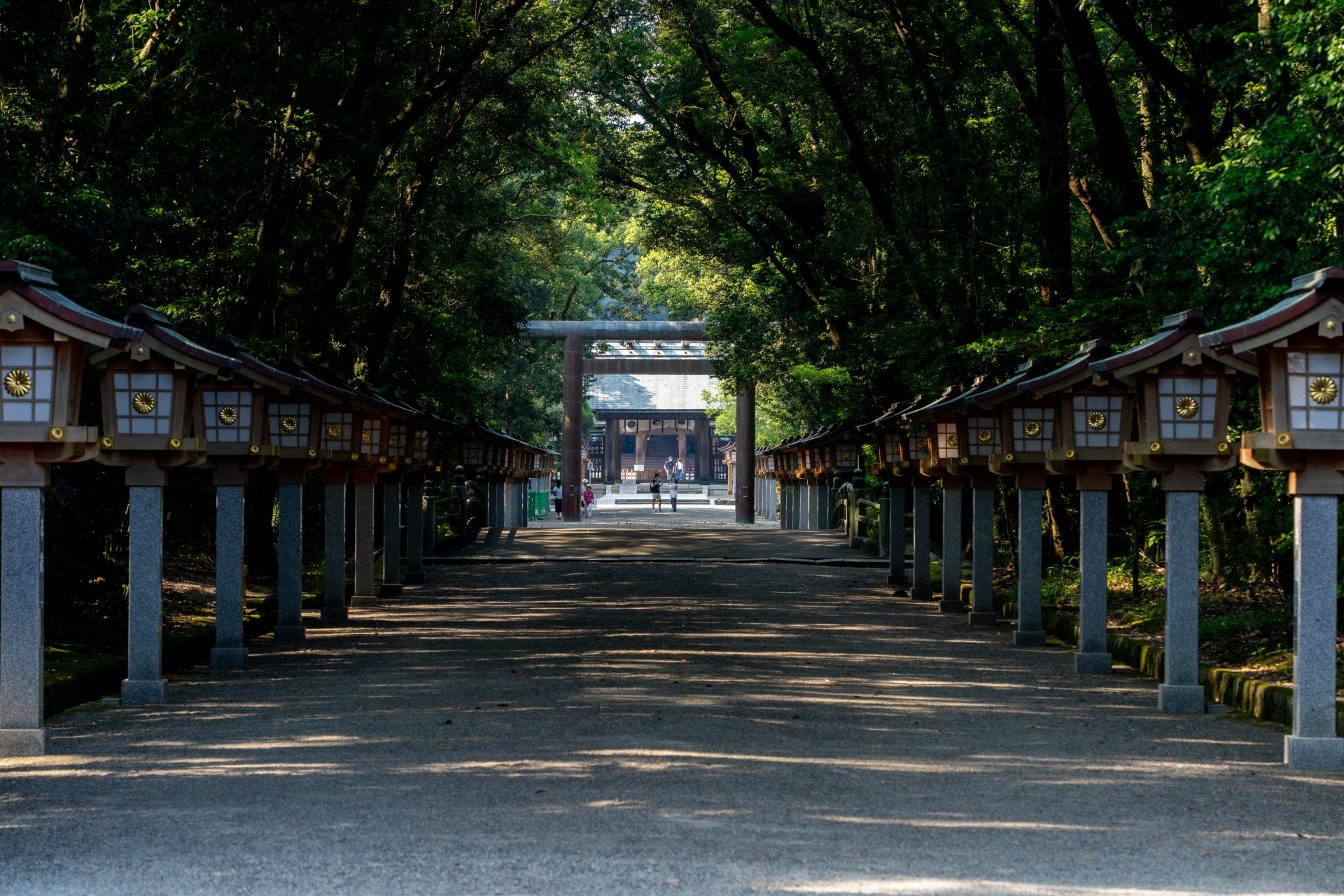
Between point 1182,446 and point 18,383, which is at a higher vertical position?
point 18,383

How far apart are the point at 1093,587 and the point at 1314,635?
11.2ft

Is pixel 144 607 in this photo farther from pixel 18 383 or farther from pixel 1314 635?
pixel 1314 635

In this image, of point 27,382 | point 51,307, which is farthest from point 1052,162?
point 27,382

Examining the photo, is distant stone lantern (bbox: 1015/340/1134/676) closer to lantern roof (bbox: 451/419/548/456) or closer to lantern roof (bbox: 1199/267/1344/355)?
lantern roof (bbox: 1199/267/1344/355)

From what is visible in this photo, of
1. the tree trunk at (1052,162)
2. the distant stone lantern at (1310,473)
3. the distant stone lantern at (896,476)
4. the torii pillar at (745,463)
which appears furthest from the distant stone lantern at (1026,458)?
the torii pillar at (745,463)

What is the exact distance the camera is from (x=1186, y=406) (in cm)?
895

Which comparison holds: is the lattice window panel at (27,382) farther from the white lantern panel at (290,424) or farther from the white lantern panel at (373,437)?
the white lantern panel at (373,437)

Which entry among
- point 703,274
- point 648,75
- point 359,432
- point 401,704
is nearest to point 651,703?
point 401,704

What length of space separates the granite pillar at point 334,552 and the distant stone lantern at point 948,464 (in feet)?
20.6

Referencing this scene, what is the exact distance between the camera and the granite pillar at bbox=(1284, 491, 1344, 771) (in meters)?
7.07

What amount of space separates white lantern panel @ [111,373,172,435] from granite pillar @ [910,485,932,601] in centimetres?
1014

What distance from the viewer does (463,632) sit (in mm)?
12969

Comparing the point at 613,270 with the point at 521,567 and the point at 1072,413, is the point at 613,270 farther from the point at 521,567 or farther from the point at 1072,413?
the point at 1072,413

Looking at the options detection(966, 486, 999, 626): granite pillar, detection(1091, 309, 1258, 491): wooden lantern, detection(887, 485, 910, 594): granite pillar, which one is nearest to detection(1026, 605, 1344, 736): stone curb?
detection(1091, 309, 1258, 491): wooden lantern
